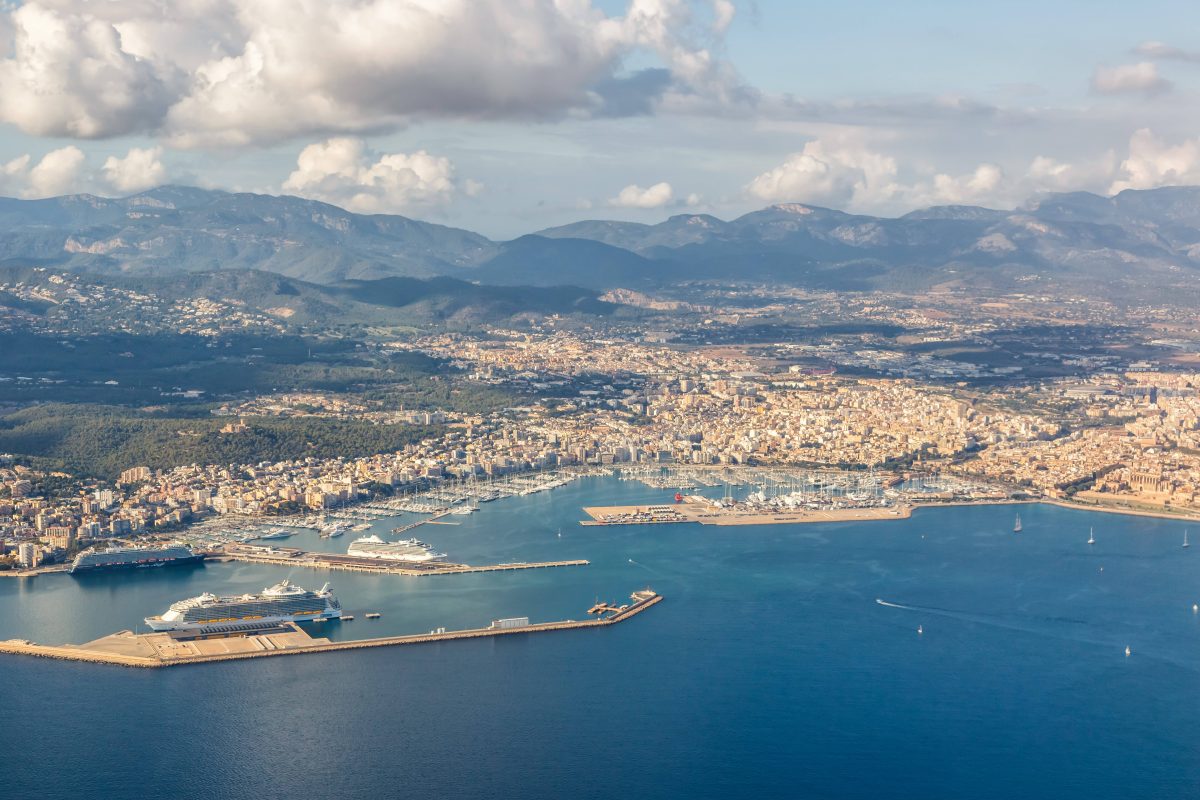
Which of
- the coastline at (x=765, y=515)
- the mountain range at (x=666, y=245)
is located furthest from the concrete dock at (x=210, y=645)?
the mountain range at (x=666, y=245)

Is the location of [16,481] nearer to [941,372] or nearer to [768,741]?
[768,741]

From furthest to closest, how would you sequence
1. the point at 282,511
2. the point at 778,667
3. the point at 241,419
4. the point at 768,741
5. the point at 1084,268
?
the point at 1084,268 < the point at 241,419 < the point at 282,511 < the point at 778,667 < the point at 768,741

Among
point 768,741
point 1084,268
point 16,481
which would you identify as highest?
point 1084,268

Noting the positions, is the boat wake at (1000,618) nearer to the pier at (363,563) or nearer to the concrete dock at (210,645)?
the concrete dock at (210,645)

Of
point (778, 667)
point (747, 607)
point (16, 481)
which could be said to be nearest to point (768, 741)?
point (778, 667)

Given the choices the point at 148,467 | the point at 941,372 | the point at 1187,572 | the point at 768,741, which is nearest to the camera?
the point at 768,741

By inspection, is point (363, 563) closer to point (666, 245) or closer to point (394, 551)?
point (394, 551)

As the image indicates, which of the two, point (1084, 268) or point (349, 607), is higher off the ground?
point (1084, 268)

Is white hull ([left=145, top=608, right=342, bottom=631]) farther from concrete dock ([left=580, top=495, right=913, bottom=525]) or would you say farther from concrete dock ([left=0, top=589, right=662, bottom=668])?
concrete dock ([left=580, top=495, right=913, bottom=525])
